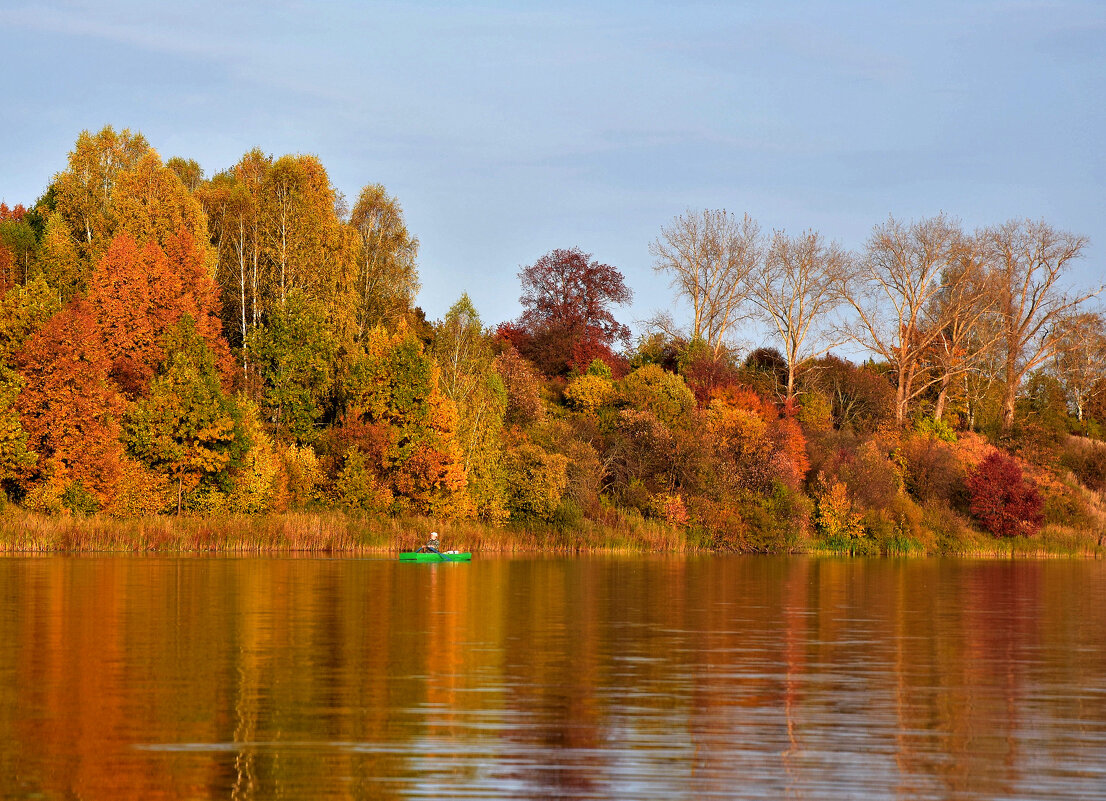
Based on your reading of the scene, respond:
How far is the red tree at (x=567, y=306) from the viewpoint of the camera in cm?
10250

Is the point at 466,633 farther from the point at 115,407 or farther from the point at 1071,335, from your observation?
the point at 1071,335

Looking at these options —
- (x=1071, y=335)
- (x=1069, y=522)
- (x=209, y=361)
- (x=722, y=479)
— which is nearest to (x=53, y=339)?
(x=209, y=361)

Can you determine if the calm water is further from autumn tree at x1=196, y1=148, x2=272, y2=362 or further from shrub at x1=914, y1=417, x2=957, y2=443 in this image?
shrub at x1=914, y1=417, x2=957, y2=443

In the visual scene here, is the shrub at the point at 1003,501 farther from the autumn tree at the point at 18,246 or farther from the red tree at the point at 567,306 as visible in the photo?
the autumn tree at the point at 18,246

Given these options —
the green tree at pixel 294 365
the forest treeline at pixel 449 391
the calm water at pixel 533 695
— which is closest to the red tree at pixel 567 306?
the forest treeline at pixel 449 391

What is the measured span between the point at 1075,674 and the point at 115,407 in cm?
5218

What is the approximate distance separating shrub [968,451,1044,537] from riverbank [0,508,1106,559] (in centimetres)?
82

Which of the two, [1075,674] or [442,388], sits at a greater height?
[442,388]

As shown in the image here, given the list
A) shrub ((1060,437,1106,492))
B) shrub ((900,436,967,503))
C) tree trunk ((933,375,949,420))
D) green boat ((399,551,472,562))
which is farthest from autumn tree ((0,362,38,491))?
shrub ((1060,437,1106,492))

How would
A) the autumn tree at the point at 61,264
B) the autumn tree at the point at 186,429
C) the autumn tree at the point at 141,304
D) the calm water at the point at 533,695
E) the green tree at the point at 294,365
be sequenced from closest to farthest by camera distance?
the calm water at the point at 533,695
the autumn tree at the point at 186,429
the autumn tree at the point at 141,304
the green tree at the point at 294,365
the autumn tree at the point at 61,264

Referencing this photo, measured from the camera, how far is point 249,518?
6134cm

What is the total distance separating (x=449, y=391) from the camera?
75250mm

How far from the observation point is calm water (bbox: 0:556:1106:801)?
1373 cm

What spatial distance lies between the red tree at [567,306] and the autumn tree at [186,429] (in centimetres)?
3940
